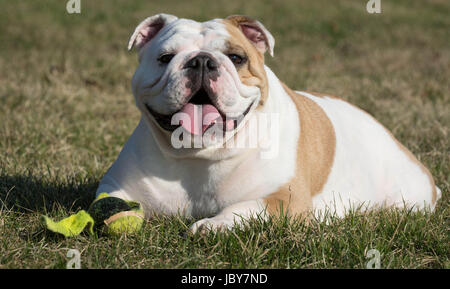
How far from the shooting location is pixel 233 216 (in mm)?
2914

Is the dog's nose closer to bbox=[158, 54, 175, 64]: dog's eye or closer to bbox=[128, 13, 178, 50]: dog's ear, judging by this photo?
bbox=[158, 54, 175, 64]: dog's eye

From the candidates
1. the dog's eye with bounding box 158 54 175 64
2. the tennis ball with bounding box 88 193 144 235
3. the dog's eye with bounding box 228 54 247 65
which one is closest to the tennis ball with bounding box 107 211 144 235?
the tennis ball with bounding box 88 193 144 235

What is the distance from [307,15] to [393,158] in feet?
31.9

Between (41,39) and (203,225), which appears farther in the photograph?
(41,39)

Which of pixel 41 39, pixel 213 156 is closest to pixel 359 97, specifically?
pixel 213 156

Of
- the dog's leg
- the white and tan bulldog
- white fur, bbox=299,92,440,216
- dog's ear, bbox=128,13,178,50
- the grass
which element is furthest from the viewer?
white fur, bbox=299,92,440,216

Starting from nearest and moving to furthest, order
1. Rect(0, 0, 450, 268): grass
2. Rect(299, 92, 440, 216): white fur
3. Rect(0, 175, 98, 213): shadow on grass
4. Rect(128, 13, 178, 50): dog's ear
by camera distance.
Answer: Rect(0, 0, 450, 268): grass, Rect(128, 13, 178, 50): dog's ear, Rect(0, 175, 98, 213): shadow on grass, Rect(299, 92, 440, 216): white fur

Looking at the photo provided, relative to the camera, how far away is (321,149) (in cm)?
355

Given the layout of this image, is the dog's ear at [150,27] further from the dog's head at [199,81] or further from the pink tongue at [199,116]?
the pink tongue at [199,116]

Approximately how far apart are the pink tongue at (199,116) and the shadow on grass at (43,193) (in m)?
0.86

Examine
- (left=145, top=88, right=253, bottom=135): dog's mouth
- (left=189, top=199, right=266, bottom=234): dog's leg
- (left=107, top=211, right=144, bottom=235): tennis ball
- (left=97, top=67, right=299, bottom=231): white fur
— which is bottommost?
(left=107, top=211, right=144, bottom=235): tennis ball

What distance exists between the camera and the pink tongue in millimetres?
2930

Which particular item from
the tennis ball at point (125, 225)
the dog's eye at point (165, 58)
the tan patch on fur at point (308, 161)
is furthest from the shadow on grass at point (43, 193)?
the tan patch on fur at point (308, 161)
